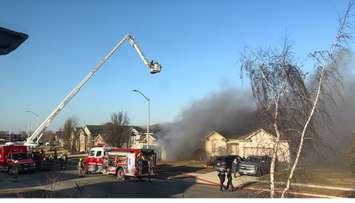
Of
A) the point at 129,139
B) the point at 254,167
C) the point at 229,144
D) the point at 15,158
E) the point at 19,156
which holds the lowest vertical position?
the point at 254,167

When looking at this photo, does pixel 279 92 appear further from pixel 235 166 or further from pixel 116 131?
pixel 116 131

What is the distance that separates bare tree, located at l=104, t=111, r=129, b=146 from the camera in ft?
192

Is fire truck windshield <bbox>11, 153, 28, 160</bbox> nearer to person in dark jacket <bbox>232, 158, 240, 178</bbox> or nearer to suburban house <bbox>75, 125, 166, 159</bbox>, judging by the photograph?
suburban house <bbox>75, 125, 166, 159</bbox>

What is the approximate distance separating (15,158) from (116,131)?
71.6 ft

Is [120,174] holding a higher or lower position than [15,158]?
lower

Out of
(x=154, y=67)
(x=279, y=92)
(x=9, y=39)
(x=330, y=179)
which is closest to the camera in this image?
(x=9, y=39)

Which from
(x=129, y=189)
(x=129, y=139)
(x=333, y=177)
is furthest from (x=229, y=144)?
(x=129, y=189)

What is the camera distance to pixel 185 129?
55.3 metres

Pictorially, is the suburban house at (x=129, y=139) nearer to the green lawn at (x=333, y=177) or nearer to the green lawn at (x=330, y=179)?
the green lawn at (x=333, y=177)

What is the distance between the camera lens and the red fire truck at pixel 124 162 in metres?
31.0

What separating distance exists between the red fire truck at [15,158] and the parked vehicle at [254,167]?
49.7ft

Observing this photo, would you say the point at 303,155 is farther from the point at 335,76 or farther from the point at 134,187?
the point at 134,187

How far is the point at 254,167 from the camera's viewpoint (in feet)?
111

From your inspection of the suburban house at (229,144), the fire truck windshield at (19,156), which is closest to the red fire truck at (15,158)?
the fire truck windshield at (19,156)
